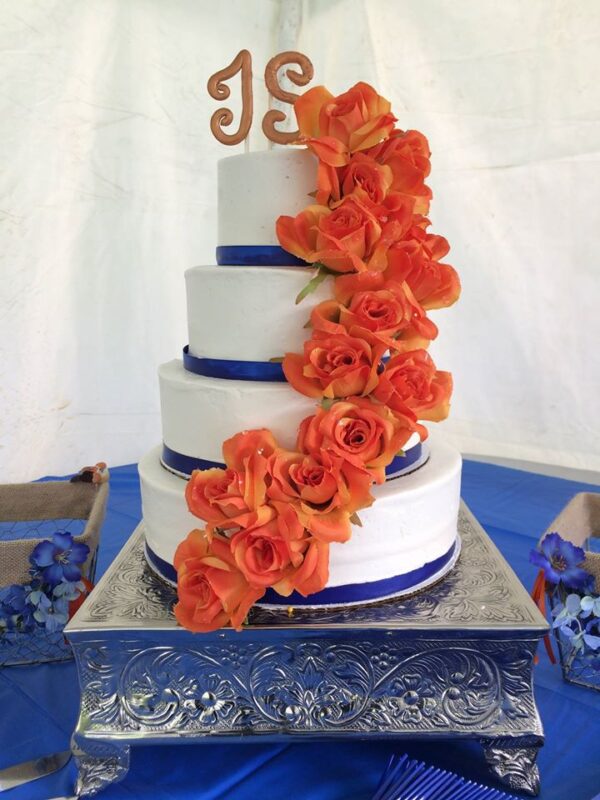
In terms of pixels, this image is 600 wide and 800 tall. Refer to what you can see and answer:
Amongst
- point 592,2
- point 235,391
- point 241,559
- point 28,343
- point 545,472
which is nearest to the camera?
point 241,559

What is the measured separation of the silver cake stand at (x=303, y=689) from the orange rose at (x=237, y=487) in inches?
7.0

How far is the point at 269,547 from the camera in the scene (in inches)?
31.4

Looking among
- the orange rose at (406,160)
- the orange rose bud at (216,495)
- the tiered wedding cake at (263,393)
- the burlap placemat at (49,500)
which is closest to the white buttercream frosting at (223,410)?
the tiered wedding cake at (263,393)

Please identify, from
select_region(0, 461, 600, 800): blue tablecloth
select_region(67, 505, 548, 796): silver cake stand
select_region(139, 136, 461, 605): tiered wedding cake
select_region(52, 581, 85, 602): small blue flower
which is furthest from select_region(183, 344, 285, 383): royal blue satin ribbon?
select_region(0, 461, 600, 800): blue tablecloth

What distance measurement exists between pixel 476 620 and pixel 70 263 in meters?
1.84

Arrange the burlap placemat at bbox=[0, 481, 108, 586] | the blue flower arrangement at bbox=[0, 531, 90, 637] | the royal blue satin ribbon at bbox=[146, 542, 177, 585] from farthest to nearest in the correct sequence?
the burlap placemat at bbox=[0, 481, 108, 586] < the blue flower arrangement at bbox=[0, 531, 90, 637] < the royal blue satin ribbon at bbox=[146, 542, 177, 585]

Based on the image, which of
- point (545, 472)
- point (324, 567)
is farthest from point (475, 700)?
point (545, 472)

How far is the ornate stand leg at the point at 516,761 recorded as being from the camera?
877 mm

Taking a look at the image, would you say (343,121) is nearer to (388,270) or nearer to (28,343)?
(388,270)

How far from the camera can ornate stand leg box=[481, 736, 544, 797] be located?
0.88 metres

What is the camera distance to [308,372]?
814 mm

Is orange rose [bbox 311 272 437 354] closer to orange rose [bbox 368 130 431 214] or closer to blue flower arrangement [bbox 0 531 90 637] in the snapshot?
orange rose [bbox 368 130 431 214]

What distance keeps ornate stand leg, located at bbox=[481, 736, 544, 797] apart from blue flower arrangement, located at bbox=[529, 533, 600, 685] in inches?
8.8

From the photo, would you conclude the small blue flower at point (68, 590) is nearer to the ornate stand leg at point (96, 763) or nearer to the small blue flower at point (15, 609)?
the small blue flower at point (15, 609)
